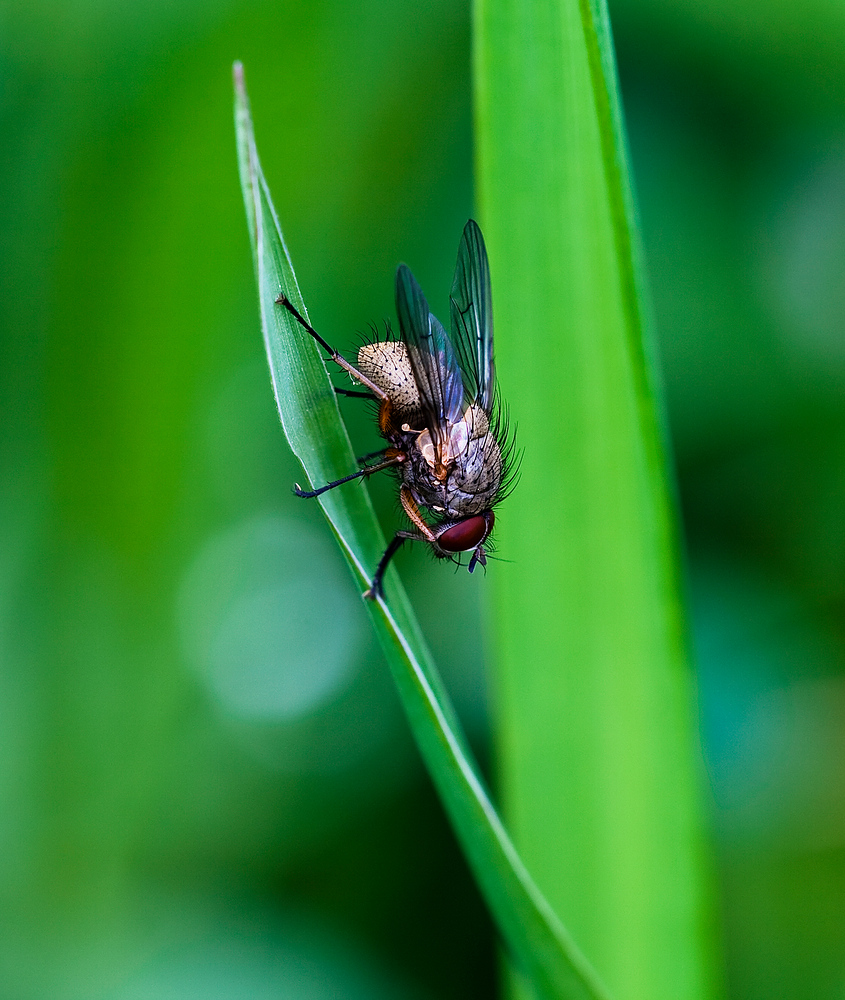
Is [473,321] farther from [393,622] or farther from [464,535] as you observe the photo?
[393,622]

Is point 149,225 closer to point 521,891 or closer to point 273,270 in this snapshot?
point 273,270

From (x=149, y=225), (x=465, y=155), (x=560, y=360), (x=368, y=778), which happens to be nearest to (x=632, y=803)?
(x=560, y=360)

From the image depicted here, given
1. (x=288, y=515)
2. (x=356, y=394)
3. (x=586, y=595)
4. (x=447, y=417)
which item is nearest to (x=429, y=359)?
(x=447, y=417)

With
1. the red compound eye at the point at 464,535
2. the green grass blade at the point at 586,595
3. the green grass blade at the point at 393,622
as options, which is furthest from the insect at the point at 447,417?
the green grass blade at the point at 393,622

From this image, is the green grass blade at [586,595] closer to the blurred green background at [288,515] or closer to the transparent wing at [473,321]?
the transparent wing at [473,321]

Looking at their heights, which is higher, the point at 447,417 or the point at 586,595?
the point at 447,417

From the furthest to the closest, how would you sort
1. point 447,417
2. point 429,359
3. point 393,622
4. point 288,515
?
point 288,515 → point 447,417 → point 429,359 → point 393,622

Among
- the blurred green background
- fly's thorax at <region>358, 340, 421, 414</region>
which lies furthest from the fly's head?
the blurred green background
